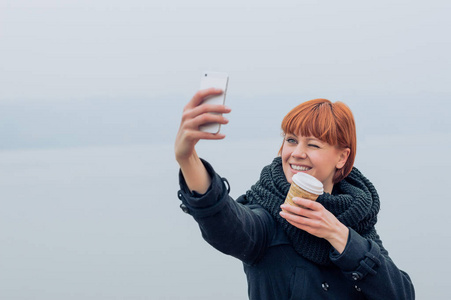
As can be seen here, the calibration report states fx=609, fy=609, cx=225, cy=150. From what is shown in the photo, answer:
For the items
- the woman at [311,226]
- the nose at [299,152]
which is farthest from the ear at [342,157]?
the nose at [299,152]

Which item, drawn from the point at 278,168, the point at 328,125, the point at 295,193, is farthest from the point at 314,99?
the point at 295,193

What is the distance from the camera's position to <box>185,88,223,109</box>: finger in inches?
58.2

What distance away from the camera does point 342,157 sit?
2.00m

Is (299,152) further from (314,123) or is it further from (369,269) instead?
(369,269)

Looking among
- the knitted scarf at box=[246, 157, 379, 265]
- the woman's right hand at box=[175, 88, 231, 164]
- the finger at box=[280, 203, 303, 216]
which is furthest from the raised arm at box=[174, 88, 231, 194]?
the knitted scarf at box=[246, 157, 379, 265]

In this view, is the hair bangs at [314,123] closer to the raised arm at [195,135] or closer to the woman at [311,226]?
the woman at [311,226]

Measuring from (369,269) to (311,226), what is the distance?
8.6 inches

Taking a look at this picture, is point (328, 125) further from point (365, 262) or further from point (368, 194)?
point (365, 262)

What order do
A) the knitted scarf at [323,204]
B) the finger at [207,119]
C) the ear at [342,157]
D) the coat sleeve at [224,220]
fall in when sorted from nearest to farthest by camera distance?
the finger at [207,119] < the coat sleeve at [224,220] < the knitted scarf at [323,204] < the ear at [342,157]

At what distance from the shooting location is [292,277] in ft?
6.12

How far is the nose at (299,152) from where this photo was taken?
1.87 metres

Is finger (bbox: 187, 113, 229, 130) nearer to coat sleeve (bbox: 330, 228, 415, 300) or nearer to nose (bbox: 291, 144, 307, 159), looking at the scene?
nose (bbox: 291, 144, 307, 159)

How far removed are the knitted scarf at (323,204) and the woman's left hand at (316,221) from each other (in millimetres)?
88

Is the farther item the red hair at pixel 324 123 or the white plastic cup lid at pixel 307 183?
the red hair at pixel 324 123
